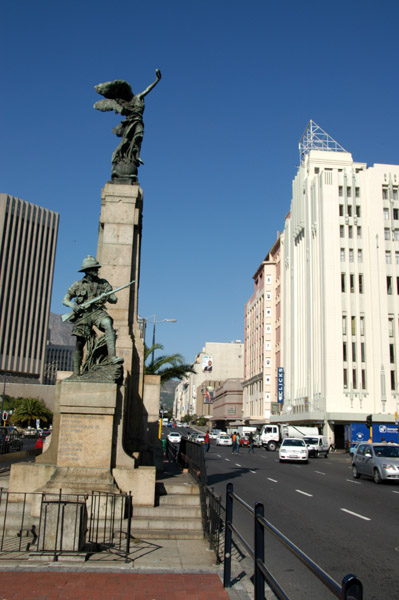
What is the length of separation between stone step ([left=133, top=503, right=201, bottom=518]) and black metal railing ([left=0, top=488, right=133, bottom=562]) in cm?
43

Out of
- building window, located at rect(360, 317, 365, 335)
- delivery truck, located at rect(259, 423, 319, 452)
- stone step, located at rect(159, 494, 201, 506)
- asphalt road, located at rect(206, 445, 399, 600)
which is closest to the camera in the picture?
asphalt road, located at rect(206, 445, 399, 600)

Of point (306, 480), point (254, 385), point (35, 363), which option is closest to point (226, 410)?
point (254, 385)

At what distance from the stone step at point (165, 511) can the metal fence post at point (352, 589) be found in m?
7.28

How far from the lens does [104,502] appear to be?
355 inches

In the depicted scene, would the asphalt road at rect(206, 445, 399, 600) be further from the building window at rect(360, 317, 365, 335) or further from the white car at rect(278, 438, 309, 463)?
the building window at rect(360, 317, 365, 335)

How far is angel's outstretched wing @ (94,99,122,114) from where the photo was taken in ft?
50.9

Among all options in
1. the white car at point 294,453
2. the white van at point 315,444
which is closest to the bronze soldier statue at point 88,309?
the white car at point 294,453

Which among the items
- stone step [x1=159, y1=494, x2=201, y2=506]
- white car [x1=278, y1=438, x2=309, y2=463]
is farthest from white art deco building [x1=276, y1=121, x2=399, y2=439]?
stone step [x1=159, y1=494, x2=201, y2=506]

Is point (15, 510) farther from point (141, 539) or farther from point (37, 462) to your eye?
point (141, 539)

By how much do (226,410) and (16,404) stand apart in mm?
43407

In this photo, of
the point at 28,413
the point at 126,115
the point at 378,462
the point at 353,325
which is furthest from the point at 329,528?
the point at 28,413

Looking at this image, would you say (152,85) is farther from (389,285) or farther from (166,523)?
(389,285)

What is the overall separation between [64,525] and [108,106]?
12.0 m

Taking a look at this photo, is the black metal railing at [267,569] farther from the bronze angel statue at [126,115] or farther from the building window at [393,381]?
the building window at [393,381]
